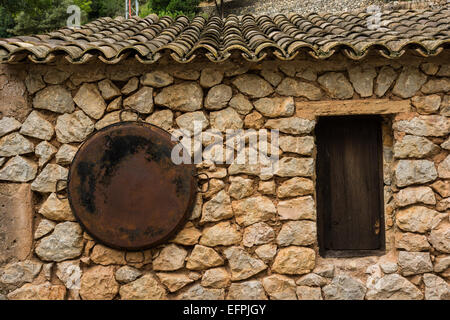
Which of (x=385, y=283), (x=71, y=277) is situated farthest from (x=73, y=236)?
(x=385, y=283)

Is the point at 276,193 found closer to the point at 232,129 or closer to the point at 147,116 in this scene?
the point at 232,129

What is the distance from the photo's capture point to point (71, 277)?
11.4 feet

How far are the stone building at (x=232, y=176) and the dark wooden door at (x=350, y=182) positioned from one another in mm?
237

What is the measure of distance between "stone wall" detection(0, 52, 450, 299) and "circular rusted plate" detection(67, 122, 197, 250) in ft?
0.57

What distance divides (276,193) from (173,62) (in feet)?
4.89

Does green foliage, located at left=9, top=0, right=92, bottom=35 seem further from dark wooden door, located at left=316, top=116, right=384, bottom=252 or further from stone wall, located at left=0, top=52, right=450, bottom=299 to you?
dark wooden door, located at left=316, top=116, right=384, bottom=252

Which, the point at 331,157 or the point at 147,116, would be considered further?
the point at 331,157

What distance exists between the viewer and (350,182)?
12.3 ft

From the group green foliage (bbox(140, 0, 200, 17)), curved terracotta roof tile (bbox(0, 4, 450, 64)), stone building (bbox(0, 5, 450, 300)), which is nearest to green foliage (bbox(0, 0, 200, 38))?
green foliage (bbox(140, 0, 200, 17))

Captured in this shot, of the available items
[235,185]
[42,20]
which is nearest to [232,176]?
[235,185]

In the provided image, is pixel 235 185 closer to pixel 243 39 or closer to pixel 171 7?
pixel 243 39

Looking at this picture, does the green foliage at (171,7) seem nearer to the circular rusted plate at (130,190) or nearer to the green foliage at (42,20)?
the green foliage at (42,20)

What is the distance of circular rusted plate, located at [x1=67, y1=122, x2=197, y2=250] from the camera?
337 cm
